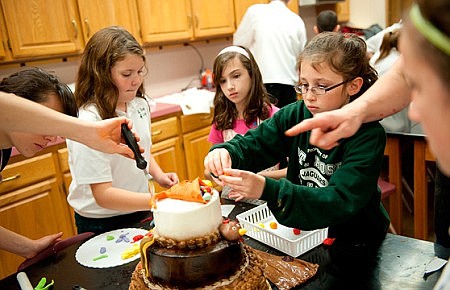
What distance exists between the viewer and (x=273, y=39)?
3.71 metres

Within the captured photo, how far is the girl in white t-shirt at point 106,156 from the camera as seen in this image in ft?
5.40

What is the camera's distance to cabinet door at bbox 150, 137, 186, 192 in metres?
3.22

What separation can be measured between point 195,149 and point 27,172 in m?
1.40

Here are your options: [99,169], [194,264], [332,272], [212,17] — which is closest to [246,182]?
[194,264]

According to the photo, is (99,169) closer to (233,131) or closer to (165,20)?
(233,131)

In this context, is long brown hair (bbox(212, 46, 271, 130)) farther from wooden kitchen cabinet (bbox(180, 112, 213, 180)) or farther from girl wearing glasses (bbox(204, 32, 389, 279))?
wooden kitchen cabinet (bbox(180, 112, 213, 180))

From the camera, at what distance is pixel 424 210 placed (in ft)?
8.07

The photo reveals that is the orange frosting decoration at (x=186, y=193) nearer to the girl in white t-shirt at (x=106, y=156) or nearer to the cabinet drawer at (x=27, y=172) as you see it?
the girl in white t-shirt at (x=106, y=156)

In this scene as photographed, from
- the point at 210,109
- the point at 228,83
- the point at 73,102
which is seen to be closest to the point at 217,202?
the point at 73,102

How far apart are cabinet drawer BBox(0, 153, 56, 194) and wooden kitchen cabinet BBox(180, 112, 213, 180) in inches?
44.5

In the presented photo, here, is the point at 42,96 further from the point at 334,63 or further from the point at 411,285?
the point at 411,285

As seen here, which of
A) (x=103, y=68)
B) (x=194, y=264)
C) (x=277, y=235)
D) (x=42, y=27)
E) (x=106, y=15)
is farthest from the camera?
(x=106, y=15)

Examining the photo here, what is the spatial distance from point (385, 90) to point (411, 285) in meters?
0.54

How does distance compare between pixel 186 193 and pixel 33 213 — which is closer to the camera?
pixel 186 193
